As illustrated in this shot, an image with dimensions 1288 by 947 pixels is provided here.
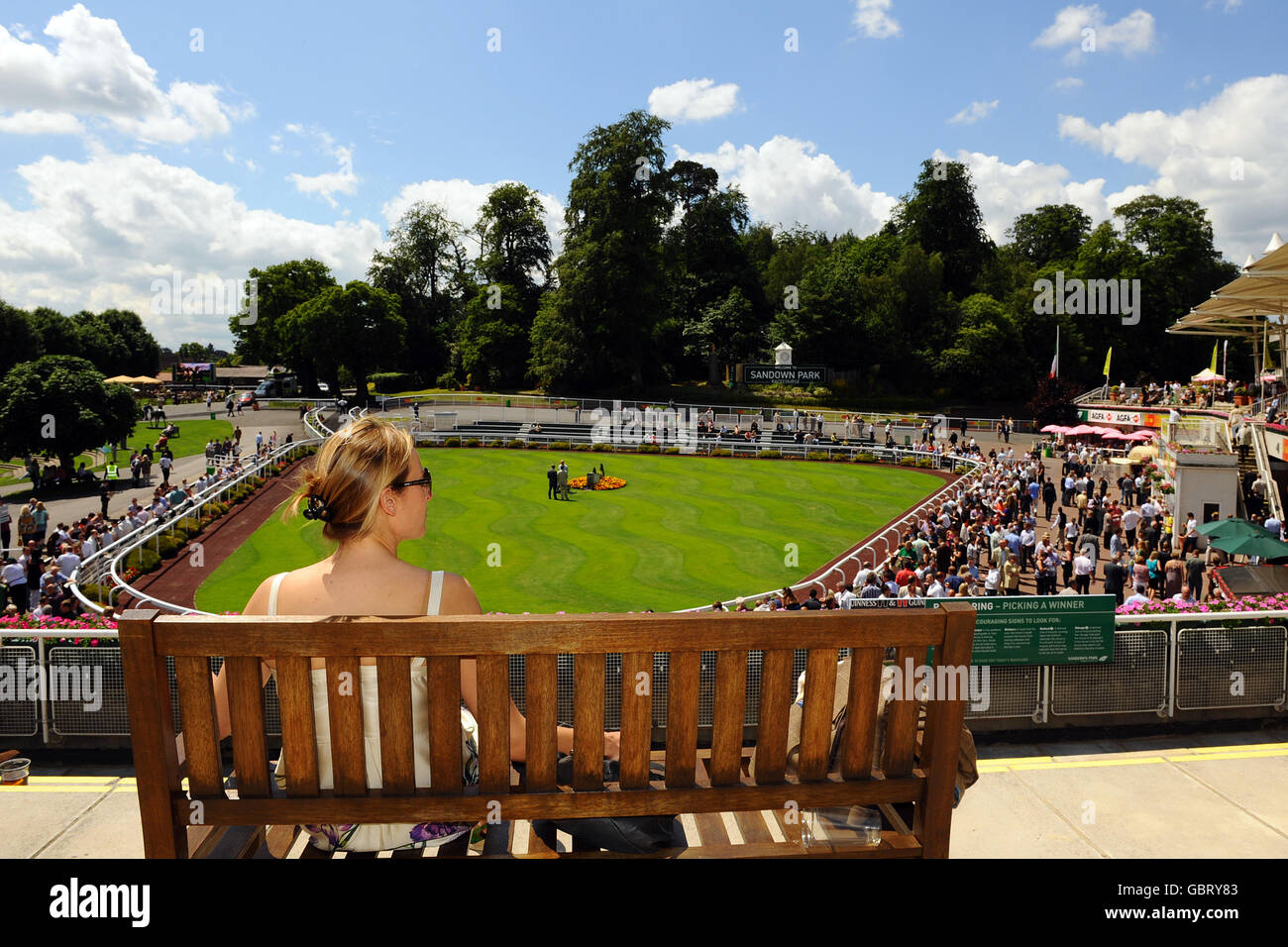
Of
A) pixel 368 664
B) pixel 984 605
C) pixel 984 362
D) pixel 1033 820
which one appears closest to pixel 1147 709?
pixel 984 605

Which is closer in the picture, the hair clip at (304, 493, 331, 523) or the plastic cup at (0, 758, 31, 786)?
the hair clip at (304, 493, 331, 523)

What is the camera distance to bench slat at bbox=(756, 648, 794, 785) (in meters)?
2.41

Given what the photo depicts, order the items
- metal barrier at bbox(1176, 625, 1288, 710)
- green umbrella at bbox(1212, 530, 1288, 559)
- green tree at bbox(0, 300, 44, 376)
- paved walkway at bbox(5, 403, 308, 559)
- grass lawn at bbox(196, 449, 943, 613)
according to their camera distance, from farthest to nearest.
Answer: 1. green tree at bbox(0, 300, 44, 376)
2. paved walkway at bbox(5, 403, 308, 559)
3. grass lawn at bbox(196, 449, 943, 613)
4. green umbrella at bbox(1212, 530, 1288, 559)
5. metal barrier at bbox(1176, 625, 1288, 710)

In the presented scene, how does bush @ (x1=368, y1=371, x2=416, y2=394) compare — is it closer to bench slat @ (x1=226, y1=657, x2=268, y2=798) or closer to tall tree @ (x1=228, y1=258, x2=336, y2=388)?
tall tree @ (x1=228, y1=258, x2=336, y2=388)

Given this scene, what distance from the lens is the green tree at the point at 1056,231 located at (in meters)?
85.9

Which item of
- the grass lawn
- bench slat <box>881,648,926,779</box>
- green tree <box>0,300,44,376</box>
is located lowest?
A: the grass lawn

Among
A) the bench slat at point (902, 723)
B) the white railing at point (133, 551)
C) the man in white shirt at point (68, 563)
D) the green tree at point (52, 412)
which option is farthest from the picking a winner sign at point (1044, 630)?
the green tree at point (52, 412)

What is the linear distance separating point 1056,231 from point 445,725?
3895 inches

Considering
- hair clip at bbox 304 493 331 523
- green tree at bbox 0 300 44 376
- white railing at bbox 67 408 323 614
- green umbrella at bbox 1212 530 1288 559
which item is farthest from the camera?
green tree at bbox 0 300 44 376

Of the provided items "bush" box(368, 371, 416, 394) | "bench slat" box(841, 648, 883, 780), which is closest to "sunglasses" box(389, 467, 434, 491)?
"bench slat" box(841, 648, 883, 780)

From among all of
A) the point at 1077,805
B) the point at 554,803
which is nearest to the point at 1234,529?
the point at 1077,805

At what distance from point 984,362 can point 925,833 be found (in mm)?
68219

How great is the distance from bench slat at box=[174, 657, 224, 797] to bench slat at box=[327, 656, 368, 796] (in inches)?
8.8

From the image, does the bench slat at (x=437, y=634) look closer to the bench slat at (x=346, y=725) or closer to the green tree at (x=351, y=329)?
the bench slat at (x=346, y=725)
